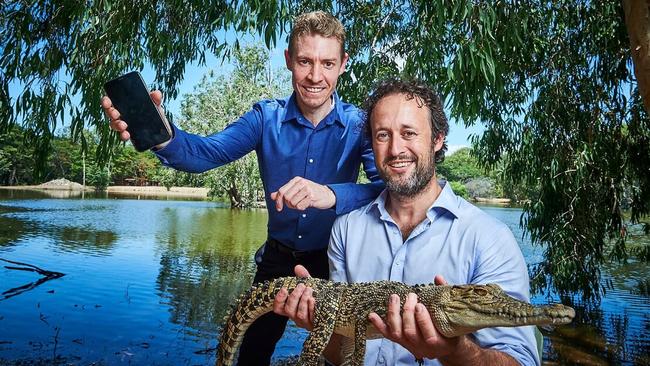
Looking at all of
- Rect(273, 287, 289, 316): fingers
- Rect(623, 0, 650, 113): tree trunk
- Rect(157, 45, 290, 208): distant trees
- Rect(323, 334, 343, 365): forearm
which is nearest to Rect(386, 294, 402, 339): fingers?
Rect(273, 287, 289, 316): fingers

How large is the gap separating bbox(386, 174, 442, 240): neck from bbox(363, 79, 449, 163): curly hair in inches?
8.7

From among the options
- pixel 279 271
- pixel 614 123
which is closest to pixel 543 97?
pixel 614 123

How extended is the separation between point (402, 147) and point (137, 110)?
3.43 feet

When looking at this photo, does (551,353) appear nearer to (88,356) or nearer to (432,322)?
(88,356)

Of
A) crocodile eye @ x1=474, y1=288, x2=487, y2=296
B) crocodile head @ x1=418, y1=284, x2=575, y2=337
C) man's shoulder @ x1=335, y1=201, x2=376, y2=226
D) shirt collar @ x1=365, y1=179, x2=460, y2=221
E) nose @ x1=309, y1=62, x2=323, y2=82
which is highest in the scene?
nose @ x1=309, y1=62, x2=323, y2=82

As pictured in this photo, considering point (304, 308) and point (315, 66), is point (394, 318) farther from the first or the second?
point (315, 66)

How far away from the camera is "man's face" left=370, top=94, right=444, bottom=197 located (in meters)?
2.21

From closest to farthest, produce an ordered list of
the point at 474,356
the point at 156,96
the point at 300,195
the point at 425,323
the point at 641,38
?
the point at 425,323 < the point at 474,356 < the point at 300,195 < the point at 156,96 < the point at 641,38

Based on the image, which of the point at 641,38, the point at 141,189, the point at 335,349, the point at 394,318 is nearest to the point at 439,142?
the point at 394,318

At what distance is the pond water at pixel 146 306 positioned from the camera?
631cm

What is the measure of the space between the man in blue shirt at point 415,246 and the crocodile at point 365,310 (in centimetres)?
6

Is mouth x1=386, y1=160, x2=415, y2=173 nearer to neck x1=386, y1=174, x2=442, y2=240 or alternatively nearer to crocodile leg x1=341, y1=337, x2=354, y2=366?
neck x1=386, y1=174, x2=442, y2=240

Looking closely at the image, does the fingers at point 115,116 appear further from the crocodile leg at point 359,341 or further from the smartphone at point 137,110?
the crocodile leg at point 359,341

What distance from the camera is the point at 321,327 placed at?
226 cm
